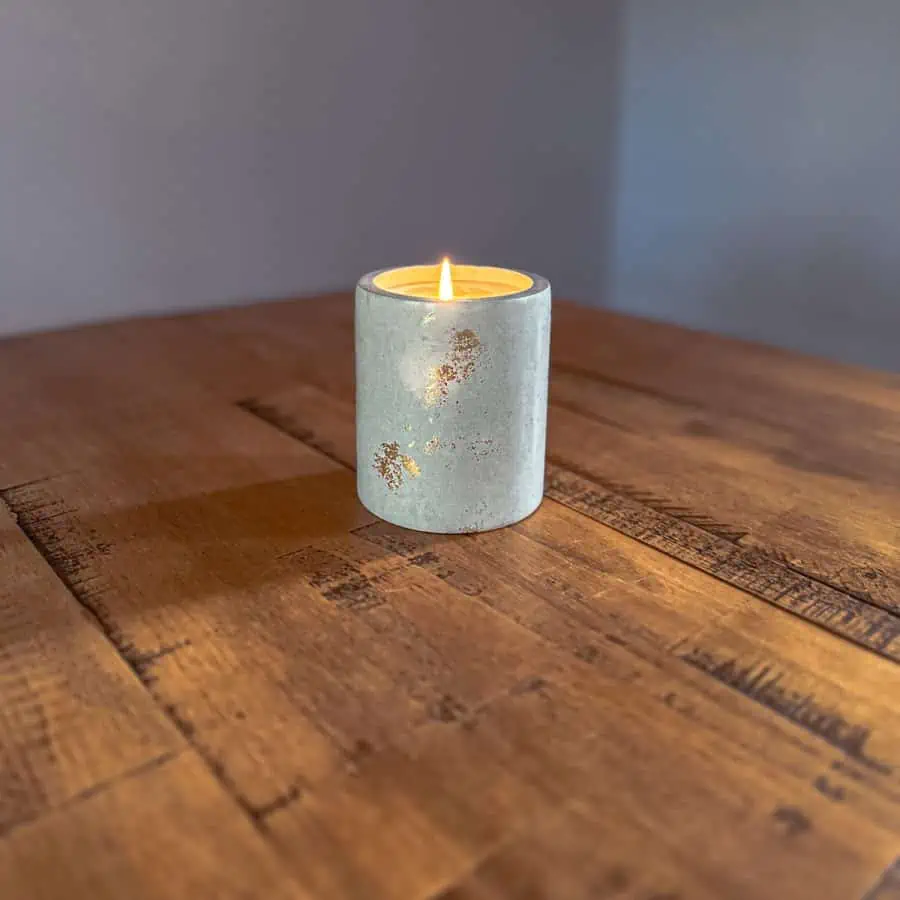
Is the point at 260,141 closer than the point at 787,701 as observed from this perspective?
No

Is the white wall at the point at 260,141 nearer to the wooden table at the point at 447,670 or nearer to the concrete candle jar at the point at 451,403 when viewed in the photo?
the wooden table at the point at 447,670

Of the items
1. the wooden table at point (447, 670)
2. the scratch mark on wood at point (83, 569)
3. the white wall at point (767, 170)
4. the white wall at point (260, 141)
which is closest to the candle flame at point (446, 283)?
the wooden table at point (447, 670)

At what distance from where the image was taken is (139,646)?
420 millimetres

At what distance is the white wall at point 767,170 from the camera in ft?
4.33

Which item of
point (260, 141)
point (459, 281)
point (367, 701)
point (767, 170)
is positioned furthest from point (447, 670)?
point (767, 170)

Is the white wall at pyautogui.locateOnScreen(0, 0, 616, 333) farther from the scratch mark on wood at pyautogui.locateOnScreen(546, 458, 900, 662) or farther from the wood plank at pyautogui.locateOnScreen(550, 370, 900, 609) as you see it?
the scratch mark on wood at pyautogui.locateOnScreen(546, 458, 900, 662)

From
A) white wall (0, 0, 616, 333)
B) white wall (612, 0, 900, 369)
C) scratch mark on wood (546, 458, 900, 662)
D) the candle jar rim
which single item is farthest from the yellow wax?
white wall (612, 0, 900, 369)

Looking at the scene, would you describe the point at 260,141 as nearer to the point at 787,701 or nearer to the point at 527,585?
the point at 527,585

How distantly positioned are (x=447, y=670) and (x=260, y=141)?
843 millimetres

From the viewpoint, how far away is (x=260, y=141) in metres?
1.08

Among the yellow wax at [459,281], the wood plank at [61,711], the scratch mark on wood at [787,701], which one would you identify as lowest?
the wood plank at [61,711]

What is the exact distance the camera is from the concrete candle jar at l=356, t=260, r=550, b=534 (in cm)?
49

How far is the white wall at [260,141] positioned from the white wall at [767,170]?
0.63ft

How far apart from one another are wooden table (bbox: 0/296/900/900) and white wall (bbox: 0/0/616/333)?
1.14 ft
